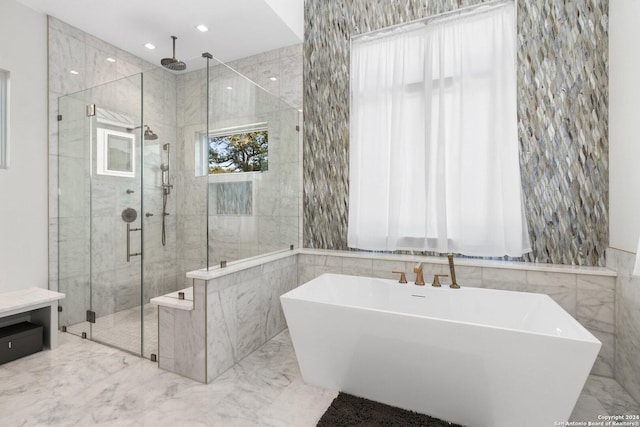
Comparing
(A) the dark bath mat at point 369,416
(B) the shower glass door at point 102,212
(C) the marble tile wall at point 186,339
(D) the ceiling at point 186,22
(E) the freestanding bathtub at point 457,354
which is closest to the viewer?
(E) the freestanding bathtub at point 457,354

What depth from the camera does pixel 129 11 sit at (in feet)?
8.87

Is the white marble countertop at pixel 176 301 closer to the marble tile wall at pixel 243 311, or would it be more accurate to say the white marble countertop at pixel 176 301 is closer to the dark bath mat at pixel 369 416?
the marble tile wall at pixel 243 311

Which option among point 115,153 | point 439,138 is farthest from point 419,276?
point 115,153

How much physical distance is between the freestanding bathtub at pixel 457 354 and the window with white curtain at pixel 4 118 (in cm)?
262

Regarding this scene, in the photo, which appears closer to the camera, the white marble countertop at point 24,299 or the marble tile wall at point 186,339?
the marble tile wall at point 186,339

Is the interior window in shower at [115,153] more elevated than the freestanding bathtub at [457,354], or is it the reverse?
the interior window in shower at [115,153]

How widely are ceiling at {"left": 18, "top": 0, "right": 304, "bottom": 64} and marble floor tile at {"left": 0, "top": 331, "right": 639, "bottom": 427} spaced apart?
2874 millimetres

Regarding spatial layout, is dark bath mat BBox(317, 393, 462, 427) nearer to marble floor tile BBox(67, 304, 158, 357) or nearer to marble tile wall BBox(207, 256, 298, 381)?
marble tile wall BBox(207, 256, 298, 381)

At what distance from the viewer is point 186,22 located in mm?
2885

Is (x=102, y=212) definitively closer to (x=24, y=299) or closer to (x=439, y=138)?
(x=24, y=299)

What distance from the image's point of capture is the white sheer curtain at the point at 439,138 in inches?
93.2

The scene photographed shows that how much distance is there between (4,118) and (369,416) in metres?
3.53

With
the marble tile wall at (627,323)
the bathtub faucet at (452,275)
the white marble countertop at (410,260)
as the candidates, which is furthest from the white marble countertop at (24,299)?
the marble tile wall at (627,323)

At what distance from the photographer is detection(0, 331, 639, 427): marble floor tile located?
1704 mm
